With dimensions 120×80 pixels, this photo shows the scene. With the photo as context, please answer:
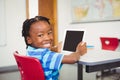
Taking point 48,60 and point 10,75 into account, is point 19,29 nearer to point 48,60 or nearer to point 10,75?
point 10,75

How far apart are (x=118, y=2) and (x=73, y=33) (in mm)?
2601

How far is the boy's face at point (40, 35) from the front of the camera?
1.44 m

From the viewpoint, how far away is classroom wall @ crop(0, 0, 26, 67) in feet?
13.5

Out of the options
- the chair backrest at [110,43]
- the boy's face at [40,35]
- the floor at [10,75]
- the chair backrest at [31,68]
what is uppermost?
the boy's face at [40,35]

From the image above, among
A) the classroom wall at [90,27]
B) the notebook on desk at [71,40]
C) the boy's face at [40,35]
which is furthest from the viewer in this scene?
the classroom wall at [90,27]

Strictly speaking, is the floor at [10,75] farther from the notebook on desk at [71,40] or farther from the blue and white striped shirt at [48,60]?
the blue and white striped shirt at [48,60]

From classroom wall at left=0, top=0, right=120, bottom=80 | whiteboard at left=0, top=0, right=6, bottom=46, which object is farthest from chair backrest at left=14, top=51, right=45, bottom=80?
whiteboard at left=0, top=0, right=6, bottom=46

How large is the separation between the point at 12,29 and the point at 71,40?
207 cm

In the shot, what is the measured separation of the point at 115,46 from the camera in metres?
3.26

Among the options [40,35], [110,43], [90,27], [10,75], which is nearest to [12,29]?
[10,75]

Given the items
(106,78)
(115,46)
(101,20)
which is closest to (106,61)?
(106,78)

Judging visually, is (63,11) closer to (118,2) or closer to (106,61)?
(118,2)

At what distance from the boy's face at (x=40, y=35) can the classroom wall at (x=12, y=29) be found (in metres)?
2.75

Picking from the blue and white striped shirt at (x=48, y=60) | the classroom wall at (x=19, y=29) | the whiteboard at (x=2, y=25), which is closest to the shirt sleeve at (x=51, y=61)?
the blue and white striped shirt at (x=48, y=60)
